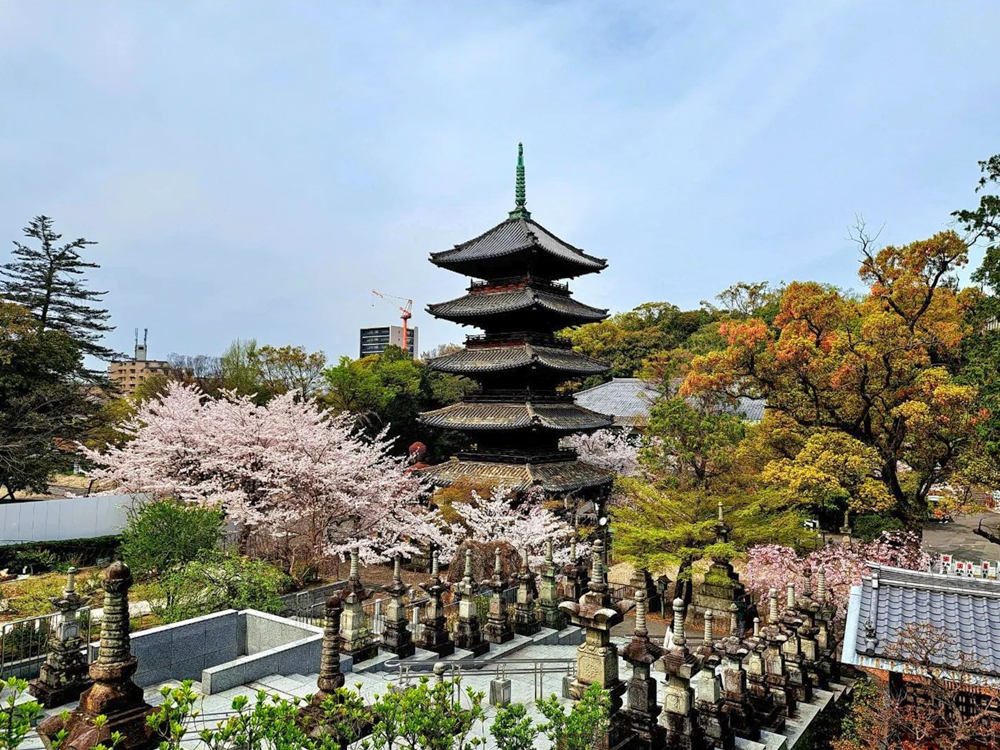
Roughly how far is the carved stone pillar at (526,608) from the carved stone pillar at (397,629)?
134 inches

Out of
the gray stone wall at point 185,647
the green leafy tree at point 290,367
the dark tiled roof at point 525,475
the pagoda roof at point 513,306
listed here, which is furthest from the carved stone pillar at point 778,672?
the green leafy tree at point 290,367

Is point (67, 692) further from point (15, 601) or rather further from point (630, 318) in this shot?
point (630, 318)

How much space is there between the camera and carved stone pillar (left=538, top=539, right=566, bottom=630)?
1695 centimetres

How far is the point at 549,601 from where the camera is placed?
17156mm

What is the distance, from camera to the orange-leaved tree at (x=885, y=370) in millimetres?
18223

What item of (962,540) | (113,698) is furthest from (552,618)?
(962,540)

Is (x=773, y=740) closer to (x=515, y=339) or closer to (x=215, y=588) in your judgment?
(x=215, y=588)

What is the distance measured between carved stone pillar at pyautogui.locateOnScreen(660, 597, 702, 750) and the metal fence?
966cm

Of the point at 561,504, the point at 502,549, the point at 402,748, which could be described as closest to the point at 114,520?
the point at 502,549

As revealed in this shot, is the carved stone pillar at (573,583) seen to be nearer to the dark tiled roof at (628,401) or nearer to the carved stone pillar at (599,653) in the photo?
the carved stone pillar at (599,653)

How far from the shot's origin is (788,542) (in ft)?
Result: 60.5

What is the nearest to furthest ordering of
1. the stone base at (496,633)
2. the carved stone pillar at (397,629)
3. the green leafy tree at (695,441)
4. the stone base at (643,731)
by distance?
the stone base at (643,731), the carved stone pillar at (397,629), the stone base at (496,633), the green leafy tree at (695,441)

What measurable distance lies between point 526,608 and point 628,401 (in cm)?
3287

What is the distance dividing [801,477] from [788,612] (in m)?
6.42
